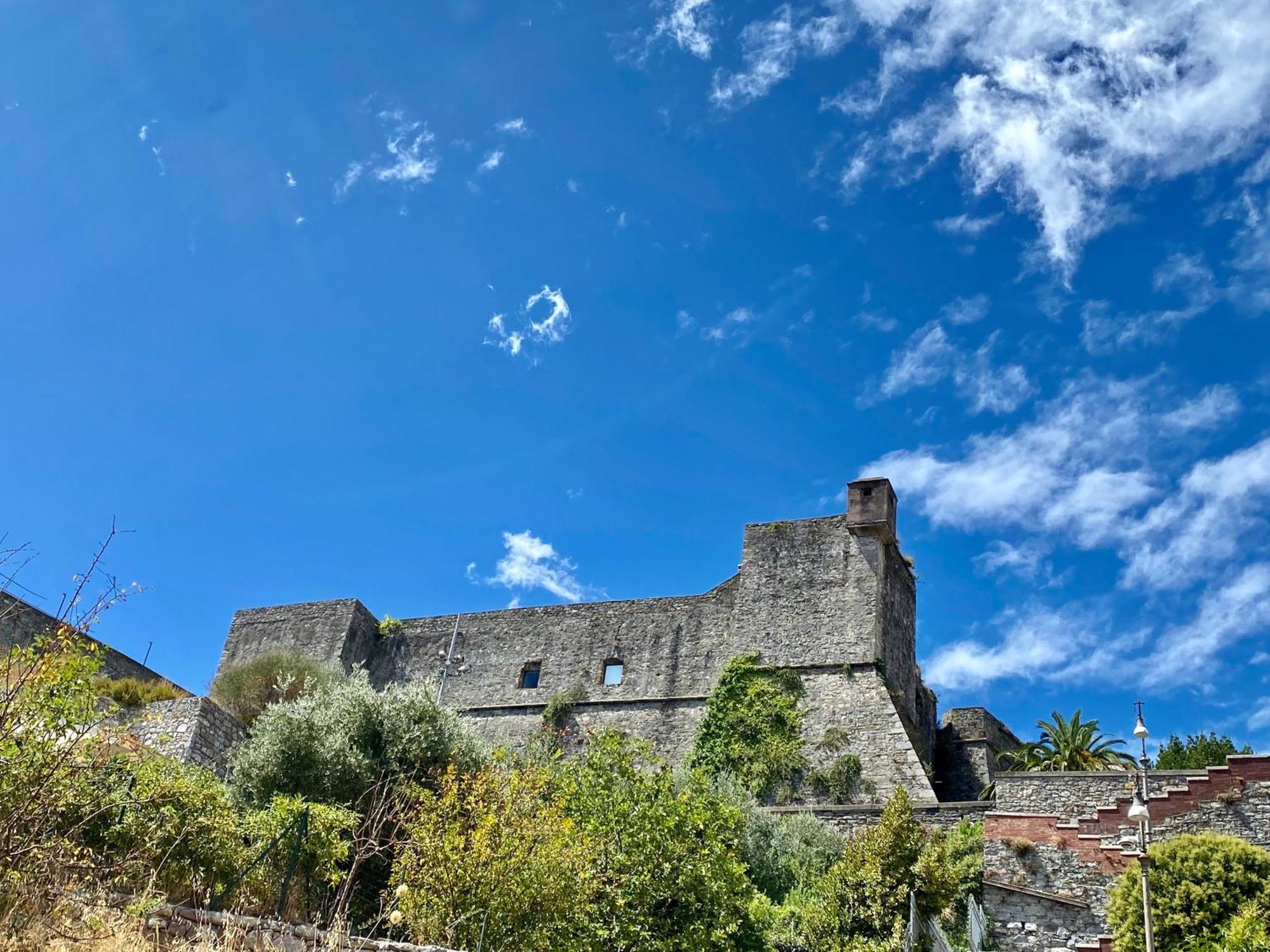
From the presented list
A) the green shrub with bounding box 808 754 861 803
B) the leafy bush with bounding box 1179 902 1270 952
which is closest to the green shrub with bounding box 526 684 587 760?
the green shrub with bounding box 808 754 861 803

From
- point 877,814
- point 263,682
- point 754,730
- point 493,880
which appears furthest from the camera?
point 263,682

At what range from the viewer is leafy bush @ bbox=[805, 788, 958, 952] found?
14.1 metres

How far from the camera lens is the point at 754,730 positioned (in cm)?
2380

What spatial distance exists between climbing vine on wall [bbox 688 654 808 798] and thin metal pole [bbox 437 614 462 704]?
8.10 meters

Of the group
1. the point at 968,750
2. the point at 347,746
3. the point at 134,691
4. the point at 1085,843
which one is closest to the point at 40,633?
the point at 134,691

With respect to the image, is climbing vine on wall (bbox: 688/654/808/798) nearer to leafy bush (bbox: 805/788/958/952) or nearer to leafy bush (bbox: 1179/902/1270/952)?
leafy bush (bbox: 805/788/958/952)

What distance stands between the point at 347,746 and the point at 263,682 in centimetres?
1040

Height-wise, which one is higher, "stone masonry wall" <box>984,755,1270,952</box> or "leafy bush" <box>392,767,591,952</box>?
"stone masonry wall" <box>984,755,1270,952</box>

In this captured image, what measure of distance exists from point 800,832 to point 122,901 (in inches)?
501

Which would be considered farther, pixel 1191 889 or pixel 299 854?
pixel 1191 889

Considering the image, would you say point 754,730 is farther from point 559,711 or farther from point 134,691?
point 134,691

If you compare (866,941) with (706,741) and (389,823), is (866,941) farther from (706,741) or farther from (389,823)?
(706,741)

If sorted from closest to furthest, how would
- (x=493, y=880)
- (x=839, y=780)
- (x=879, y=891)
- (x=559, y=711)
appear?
(x=493, y=880) → (x=879, y=891) → (x=839, y=780) → (x=559, y=711)

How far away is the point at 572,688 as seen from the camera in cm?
2769
